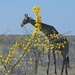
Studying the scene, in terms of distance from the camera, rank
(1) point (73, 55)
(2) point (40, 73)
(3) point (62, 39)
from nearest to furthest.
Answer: (3) point (62, 39), (2) point (40, 73), (1) point (73, 55)

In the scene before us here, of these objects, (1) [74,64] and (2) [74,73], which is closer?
(2) [74,73]

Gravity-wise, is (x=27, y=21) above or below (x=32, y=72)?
above

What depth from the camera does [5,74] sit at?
5.50 metres

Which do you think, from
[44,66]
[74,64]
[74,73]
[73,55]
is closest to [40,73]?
[74,73]

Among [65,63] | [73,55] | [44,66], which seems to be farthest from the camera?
[73,55]

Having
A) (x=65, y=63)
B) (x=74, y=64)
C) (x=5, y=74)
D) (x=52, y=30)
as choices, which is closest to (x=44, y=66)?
(x=74, y=64)

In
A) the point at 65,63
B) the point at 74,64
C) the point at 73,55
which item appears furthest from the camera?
the point at 73,55

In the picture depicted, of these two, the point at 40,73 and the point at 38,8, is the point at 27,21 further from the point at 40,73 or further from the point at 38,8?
the point at 38,8

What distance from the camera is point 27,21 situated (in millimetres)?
14969

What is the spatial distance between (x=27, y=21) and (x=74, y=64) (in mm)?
10273

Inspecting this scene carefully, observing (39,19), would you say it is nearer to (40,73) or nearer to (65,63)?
(65,63)

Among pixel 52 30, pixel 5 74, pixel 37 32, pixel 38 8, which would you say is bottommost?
pixel 5 74

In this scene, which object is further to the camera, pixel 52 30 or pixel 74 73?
pixel 74 73

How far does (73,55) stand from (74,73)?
960 cm
